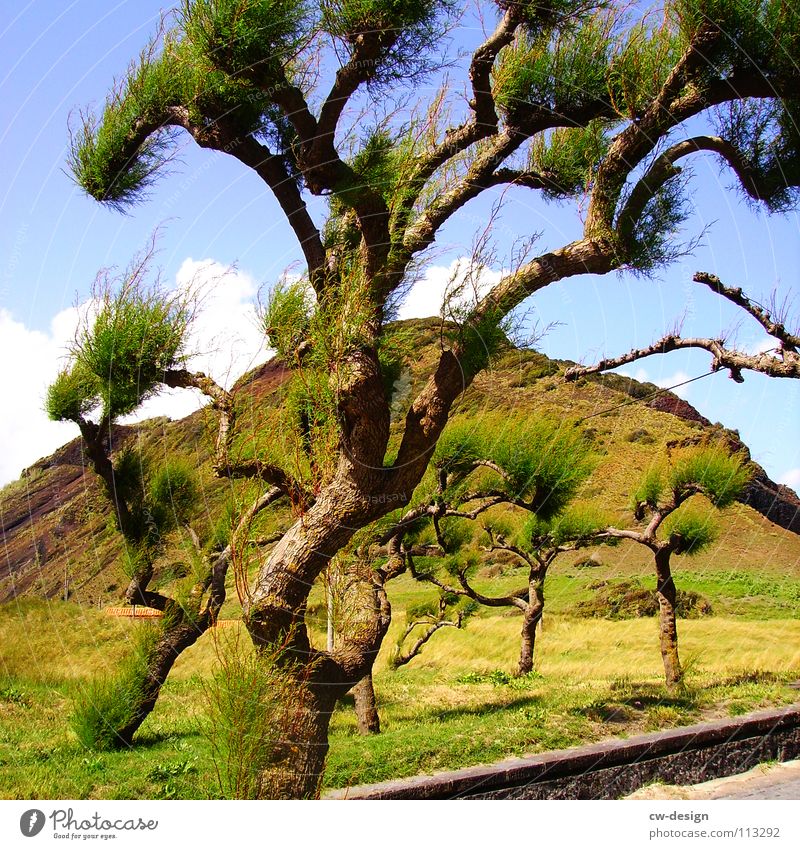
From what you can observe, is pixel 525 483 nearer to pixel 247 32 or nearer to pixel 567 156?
pixel 567 156

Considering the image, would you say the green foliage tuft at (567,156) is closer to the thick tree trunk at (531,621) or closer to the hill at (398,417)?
the hill at (398,417)

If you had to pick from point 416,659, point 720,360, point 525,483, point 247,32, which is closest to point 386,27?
point 247,32

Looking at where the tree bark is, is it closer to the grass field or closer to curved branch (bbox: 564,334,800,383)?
the grass field

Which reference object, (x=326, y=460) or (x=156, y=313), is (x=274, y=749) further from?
(x=156, y=313)

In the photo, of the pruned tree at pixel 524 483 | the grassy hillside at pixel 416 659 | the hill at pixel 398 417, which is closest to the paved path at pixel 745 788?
the grassy hillside at pixel 416 659

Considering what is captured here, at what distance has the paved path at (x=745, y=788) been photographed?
17.4ft

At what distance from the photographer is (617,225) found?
5.25m

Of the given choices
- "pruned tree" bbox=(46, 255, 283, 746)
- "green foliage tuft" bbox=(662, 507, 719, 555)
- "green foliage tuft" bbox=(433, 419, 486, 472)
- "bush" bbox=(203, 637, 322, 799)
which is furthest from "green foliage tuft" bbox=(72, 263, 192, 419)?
"green foliage tuft" bbox=(662, 507, 719, 555)

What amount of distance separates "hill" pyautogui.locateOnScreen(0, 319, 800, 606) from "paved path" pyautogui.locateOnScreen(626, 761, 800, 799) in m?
2.65

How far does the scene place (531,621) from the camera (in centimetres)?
1049

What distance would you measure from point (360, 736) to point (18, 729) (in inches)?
117

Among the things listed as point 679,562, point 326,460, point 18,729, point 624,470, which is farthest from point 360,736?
point 679,562

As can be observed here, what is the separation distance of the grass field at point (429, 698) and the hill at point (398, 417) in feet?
2.41
